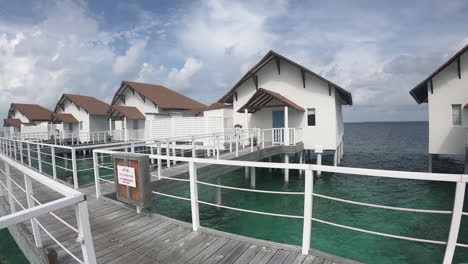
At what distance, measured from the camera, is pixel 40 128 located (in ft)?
105

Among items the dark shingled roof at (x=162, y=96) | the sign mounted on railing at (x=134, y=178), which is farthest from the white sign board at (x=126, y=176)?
the dark shingled roof at (x=162, y=96)

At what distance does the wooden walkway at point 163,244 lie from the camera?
3236mm

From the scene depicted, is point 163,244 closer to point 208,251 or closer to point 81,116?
point 208,251

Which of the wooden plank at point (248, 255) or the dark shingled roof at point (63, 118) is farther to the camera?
the dark shingled roof at point (63, 118)

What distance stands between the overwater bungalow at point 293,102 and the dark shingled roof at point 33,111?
114ft

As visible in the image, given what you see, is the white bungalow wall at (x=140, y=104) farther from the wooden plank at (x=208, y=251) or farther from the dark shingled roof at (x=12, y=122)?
the dark shingled roof at (x=12, y=122)

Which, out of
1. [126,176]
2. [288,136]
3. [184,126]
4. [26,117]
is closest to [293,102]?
[288,136]

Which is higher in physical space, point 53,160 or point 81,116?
point 81,116

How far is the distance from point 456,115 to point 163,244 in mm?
15769

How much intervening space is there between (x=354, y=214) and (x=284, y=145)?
6002mm

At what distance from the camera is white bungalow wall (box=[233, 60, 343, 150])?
617 inches

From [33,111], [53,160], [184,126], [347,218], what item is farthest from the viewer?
[33,111]

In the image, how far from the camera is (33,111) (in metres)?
38.8

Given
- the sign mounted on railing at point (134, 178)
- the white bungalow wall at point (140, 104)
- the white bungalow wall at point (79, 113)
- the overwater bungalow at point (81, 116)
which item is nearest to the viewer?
the sign mounted on railing at point (134, 178)
